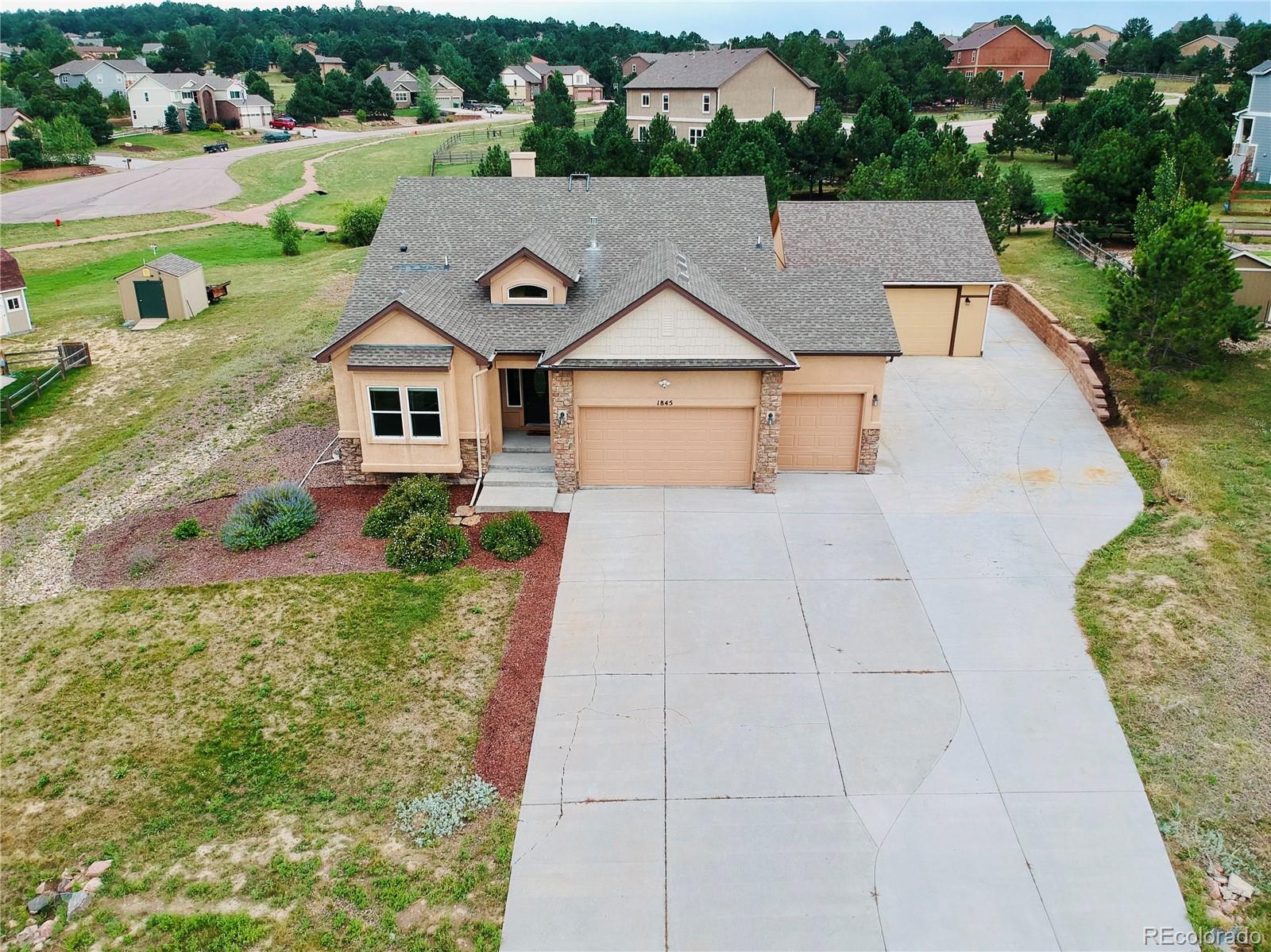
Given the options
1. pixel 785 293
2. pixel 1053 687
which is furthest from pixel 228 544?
pixel 1053 687

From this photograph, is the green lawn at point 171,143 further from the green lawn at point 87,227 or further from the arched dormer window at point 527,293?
the arched dormer window at point 527,293

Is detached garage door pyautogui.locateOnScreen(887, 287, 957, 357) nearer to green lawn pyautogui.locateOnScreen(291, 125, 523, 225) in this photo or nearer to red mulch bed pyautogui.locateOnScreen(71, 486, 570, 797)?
red mulch bed pyautogui.locateOnScreen(71, 486, 570, 797)

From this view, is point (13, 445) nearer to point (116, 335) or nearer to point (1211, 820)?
→ point (116, 335)

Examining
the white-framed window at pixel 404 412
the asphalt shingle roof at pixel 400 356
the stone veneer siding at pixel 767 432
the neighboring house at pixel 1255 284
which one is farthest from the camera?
the neighboring house at pixel 1255 284

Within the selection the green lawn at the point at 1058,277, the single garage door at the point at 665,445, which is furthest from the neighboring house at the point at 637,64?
the single garage door at the point at 665,445

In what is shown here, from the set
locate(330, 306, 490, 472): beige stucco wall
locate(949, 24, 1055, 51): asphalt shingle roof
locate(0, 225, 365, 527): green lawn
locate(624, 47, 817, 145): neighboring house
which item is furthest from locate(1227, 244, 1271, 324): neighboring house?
locate(949, 24, 1055, 51): asphalt shingle roof

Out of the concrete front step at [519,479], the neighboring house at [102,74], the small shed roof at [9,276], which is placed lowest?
the concrete front step at [519,479]
